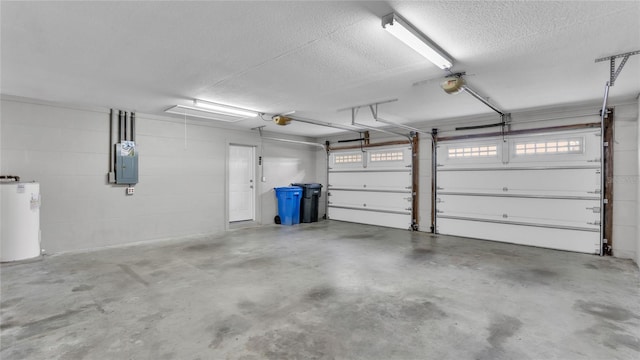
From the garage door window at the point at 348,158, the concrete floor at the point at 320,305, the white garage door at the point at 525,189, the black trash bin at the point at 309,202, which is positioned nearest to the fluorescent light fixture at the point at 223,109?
the concrete floor at the point at 320,305

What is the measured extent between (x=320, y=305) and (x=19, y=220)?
407cm

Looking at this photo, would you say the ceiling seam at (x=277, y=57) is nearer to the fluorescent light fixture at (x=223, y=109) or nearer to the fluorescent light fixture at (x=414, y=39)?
the fluorescent light fixture at (x=414, y=39)

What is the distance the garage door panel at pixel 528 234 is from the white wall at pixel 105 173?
15.9ft

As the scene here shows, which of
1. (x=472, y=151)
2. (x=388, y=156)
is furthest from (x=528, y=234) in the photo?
(x=388, y=156)

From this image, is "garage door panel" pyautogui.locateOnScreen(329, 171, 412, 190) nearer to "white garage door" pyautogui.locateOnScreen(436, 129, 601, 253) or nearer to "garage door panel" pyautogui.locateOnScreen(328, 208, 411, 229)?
"garage door panel" pyautogui.locateOnScreen(328, 208, 411, 229)

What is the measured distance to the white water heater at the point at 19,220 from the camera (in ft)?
12.3

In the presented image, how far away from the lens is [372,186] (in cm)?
728

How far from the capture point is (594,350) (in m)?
2.04

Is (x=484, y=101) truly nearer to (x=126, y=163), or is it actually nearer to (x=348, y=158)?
(x=348, y=158)

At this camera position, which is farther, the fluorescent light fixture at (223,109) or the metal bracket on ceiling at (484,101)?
the fluorescent light fixture at (223,109)

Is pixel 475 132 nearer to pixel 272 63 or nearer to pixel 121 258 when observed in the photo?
pixel 272 63

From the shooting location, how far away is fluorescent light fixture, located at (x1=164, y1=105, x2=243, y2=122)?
4836mm

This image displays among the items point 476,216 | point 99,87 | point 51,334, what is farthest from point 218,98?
point 476,216

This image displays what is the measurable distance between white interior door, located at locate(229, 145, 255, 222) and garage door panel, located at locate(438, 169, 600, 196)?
4.28m
